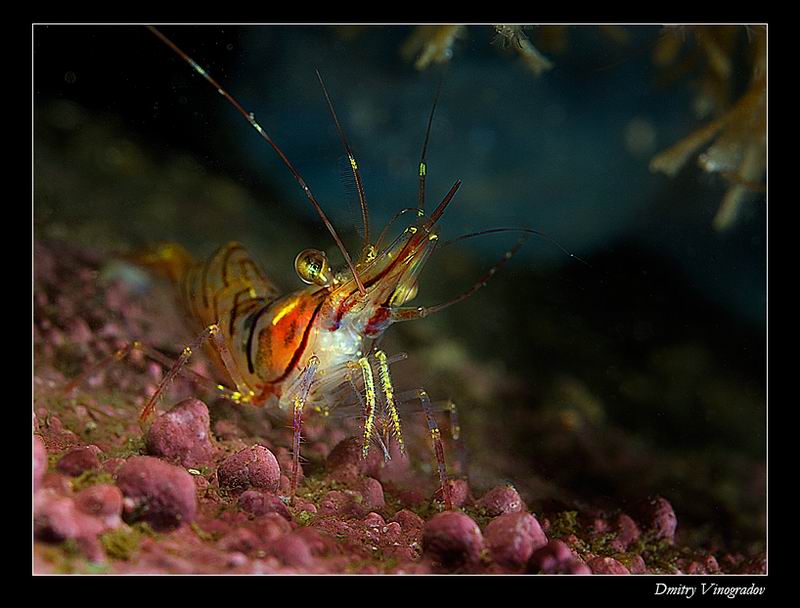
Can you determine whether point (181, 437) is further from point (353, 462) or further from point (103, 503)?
point (353, 462)

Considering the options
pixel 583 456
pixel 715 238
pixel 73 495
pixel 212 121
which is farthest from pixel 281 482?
pixel 715 238

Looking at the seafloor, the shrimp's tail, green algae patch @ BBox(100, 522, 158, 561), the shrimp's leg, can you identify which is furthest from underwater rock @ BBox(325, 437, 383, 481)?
the shrimp's tail

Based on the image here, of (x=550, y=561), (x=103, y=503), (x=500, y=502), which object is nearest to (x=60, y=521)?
(x=103, y=503)

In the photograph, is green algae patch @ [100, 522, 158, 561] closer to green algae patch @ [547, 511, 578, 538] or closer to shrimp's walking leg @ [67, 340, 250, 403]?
shrimp's walking leg @ [67, 340, 250, 403]

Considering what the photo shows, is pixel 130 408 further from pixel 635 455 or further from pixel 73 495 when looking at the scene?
pixel 635 455

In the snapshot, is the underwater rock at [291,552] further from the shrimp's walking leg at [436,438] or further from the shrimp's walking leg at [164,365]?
the shrimp's walking leg at [164,365]

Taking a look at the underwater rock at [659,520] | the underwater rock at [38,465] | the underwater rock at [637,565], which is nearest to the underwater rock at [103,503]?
the underwater rock at [38,465]
